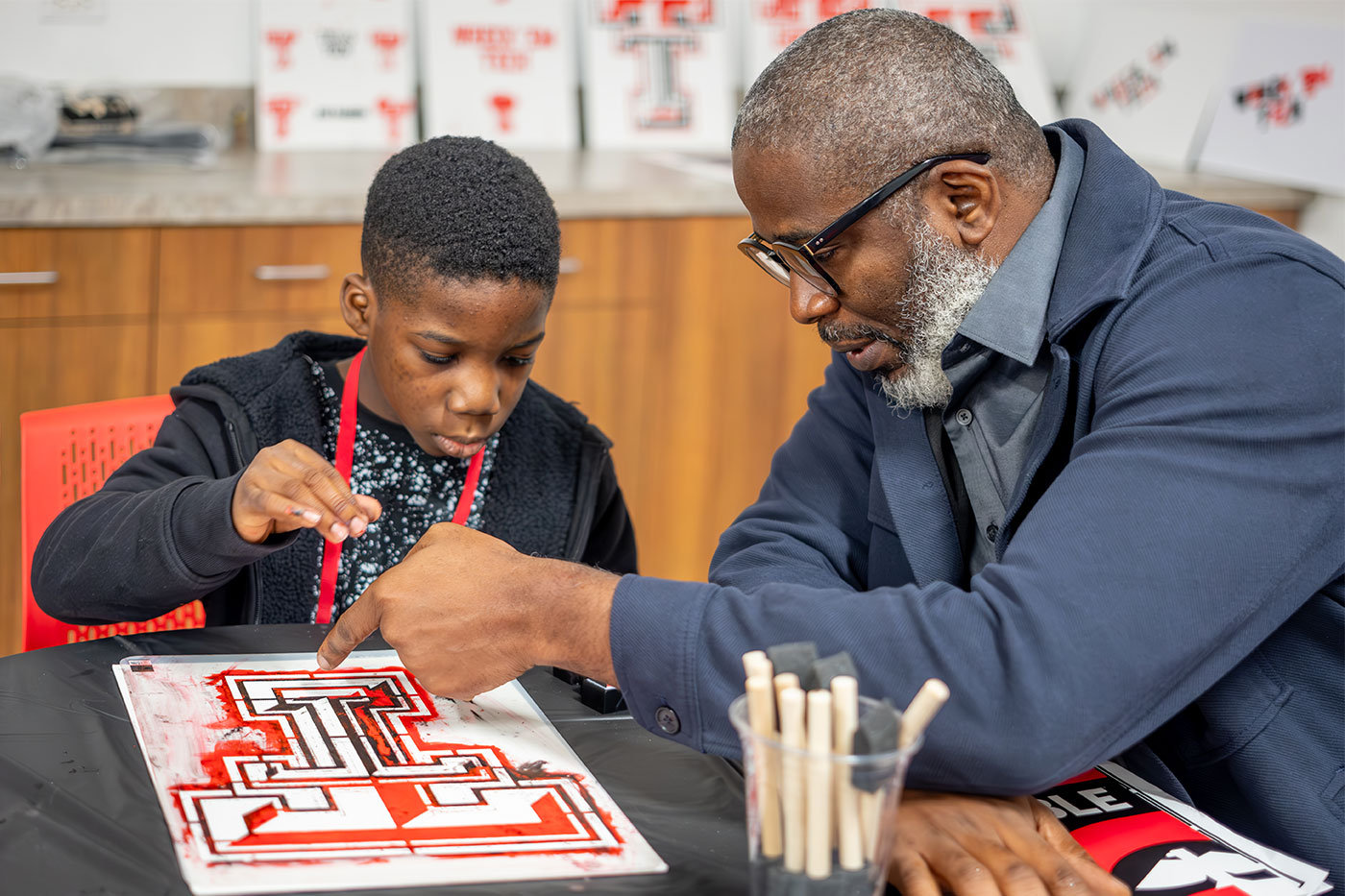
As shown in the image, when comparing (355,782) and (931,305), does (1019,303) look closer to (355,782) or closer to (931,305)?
(931,305)

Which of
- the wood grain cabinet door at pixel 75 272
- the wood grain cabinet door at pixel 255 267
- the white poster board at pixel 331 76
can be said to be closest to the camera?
the wood grain cabinet door at pixel 75 272

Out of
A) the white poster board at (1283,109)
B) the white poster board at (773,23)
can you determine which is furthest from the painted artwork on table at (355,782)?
the white poster board at (1283,109)

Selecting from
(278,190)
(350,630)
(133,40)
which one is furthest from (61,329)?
(350,630)

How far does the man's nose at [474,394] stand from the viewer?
1411 millimetres

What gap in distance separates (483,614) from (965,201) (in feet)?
1.88

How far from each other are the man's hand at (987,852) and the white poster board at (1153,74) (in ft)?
9.19

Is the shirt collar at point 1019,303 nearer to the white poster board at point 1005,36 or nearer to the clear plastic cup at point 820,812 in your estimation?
the clear plastic cup at point 820,812

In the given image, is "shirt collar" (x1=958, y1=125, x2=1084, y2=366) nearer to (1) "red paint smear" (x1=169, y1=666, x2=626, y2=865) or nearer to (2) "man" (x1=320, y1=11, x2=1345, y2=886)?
(2) "man" (x1=320, y1=11, x2=1345, y2=886)

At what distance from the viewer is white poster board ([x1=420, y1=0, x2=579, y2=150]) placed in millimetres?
3078

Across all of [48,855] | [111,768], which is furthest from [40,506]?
[48,855]

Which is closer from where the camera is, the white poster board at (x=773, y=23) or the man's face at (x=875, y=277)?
the man's face at (x=875, y=277)

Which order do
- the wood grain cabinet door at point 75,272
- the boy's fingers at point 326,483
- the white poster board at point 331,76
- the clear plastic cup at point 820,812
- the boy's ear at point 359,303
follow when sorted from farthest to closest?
1. the white poster board at point 331,76
2. the wood grain cabinet door at point 75,272
3. the boy's ear at point 359,303
4. the boy's fingers at point 326,483
5. the clear plastic cup at point 820,812

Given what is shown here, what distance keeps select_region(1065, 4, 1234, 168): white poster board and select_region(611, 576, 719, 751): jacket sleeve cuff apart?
2.79 metres

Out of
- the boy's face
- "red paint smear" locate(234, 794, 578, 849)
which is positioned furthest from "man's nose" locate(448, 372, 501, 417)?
"red paint smear" locate(234, 794, 578, 849)
